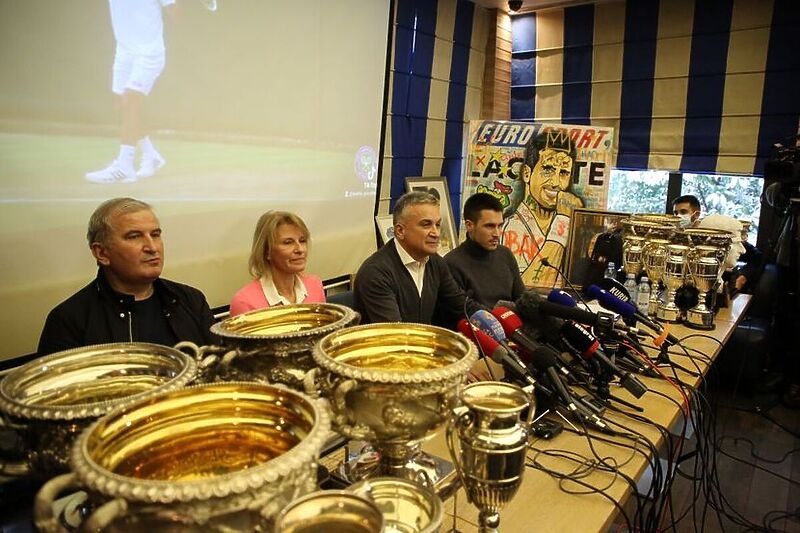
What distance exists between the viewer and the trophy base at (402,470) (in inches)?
31.9

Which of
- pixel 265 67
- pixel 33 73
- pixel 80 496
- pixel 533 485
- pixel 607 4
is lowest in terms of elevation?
pixel 533 485

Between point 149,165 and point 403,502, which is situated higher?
point 149,165

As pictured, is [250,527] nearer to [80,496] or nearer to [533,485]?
[80,496]

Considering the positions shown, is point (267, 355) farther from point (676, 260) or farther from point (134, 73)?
point (676, 260)

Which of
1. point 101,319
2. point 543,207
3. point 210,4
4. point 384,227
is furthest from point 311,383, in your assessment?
point 543,207

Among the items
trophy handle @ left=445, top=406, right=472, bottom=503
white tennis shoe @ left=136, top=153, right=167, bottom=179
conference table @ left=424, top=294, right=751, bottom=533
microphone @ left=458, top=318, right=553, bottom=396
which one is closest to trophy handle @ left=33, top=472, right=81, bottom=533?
trophy handle @ left=445, top=406, right=472, bottom=503

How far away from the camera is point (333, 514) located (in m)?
0.53

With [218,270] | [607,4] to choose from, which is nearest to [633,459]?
[218,270]

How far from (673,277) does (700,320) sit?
8.9 inches

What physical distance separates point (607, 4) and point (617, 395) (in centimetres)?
396

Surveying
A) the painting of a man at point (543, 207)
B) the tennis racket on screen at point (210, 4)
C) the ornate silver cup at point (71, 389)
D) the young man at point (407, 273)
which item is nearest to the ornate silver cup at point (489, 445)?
the ornate silver cup at point (71, 389)

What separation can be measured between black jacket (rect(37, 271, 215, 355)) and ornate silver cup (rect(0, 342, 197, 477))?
0.91m

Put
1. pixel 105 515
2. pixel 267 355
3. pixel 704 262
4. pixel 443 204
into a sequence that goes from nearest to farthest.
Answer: pixel 105 515 < pixel 267 355 < pixel 704 262 < pixel 443 204

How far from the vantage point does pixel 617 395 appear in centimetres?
158
